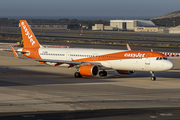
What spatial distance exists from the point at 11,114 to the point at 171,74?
103ft

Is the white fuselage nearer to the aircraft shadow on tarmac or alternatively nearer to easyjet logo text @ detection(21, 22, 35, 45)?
the aircraft shadow on tarmac

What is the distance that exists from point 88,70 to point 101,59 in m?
3.49

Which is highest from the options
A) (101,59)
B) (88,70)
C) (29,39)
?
(29,39)

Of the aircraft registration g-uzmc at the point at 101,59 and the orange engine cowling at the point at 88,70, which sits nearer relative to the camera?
the aircraft registration g-uzmc at the point at 101,59

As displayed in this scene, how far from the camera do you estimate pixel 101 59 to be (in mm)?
43875

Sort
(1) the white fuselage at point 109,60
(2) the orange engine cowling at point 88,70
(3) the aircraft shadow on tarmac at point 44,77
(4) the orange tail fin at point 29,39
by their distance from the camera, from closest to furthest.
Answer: (3) the aircraft shadow on tarmac at point 44,77 < (1) the white fuselage at point 109,60 < (2) the orange engine cowling at point 88,70 < (4) the orange tail fin at point 29,39

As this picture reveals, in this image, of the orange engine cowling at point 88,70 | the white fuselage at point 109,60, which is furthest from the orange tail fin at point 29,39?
the orange engine cowling at point 88,70

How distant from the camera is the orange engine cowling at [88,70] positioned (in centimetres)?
4116

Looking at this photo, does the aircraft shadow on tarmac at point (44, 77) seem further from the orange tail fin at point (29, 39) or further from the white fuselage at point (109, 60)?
the orange tail fin at point (29, 39)

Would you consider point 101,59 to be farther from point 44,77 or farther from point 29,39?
point 29,39

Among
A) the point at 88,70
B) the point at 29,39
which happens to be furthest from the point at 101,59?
the point at 29,39

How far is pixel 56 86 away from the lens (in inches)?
1406

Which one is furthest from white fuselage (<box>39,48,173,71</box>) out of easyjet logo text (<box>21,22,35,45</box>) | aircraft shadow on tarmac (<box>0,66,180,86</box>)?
easyjet logo text (<box>21,22,35,45</box>)

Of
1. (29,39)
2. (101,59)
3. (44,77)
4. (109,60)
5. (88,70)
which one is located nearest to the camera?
(88,70)
